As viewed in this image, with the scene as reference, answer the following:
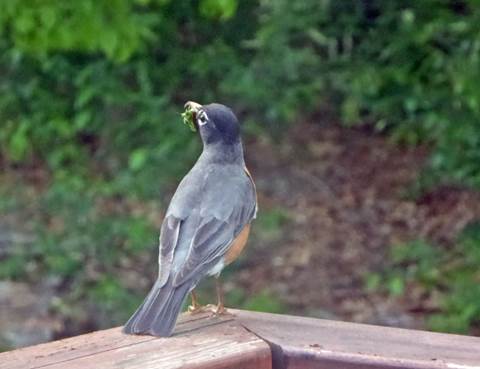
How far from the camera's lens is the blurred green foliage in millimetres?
6828

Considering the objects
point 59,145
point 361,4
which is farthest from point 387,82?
point 59,145

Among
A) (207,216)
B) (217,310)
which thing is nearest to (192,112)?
(207,216)

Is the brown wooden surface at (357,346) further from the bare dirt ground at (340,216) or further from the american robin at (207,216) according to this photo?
the bare dirt ground at (340,216)

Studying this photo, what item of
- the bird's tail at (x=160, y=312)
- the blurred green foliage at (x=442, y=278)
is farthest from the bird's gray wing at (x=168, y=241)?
the blurred green foliage at (x=442, y=278)

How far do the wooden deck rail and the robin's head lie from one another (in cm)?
107

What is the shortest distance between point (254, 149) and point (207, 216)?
5519mm

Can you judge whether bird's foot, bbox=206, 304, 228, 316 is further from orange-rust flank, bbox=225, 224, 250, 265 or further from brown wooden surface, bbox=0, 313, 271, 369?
orange-rust flank, bbox=225, 224, 250, 265

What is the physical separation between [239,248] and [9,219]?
15.8 ft

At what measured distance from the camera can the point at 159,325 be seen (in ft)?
8.65

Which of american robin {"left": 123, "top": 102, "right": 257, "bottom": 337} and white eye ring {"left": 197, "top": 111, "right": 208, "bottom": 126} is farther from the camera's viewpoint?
white eye ring {"left": 197, "top": 111, "right": 208, "bottom": 126}

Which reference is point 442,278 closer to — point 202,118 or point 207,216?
point 202,118

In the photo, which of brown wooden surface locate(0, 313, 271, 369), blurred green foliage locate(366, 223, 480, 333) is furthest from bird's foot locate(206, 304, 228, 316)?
blurred green foliage locate(366, 223, 480, 333)

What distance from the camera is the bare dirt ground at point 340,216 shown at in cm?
764

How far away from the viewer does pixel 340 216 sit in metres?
8.84
